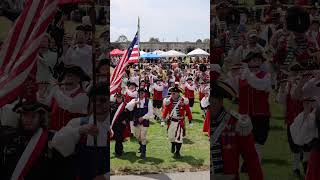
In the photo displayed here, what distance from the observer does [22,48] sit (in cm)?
555

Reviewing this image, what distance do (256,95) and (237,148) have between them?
85 centimetres

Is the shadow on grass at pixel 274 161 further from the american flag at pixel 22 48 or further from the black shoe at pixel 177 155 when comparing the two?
the black shoe at pixel 177 155

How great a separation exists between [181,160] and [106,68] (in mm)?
7000

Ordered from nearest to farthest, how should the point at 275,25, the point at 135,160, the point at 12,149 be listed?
the point at 12,149, the point at 275,25, the point at 135,160

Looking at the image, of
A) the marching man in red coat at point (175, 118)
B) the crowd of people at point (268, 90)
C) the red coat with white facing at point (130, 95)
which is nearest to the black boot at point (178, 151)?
the marching man in red coat at point (175, 118)

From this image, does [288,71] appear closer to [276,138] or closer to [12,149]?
[276,138]

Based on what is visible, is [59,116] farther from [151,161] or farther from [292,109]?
[151,161]

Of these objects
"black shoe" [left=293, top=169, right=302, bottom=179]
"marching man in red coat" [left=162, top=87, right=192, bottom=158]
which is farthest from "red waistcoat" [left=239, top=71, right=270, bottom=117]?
"marching man in red coat" [left=162, top=87, right=192, bottom=158]

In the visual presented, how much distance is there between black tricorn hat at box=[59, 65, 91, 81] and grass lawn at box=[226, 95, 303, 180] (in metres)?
2.14

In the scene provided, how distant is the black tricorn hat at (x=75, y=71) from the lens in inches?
288

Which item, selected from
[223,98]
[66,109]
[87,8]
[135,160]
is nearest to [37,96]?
[66,109]

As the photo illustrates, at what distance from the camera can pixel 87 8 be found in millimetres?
7238

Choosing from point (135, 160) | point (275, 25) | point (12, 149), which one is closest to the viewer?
point (12, 149)

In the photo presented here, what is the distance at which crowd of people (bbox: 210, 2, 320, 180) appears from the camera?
302 inches
